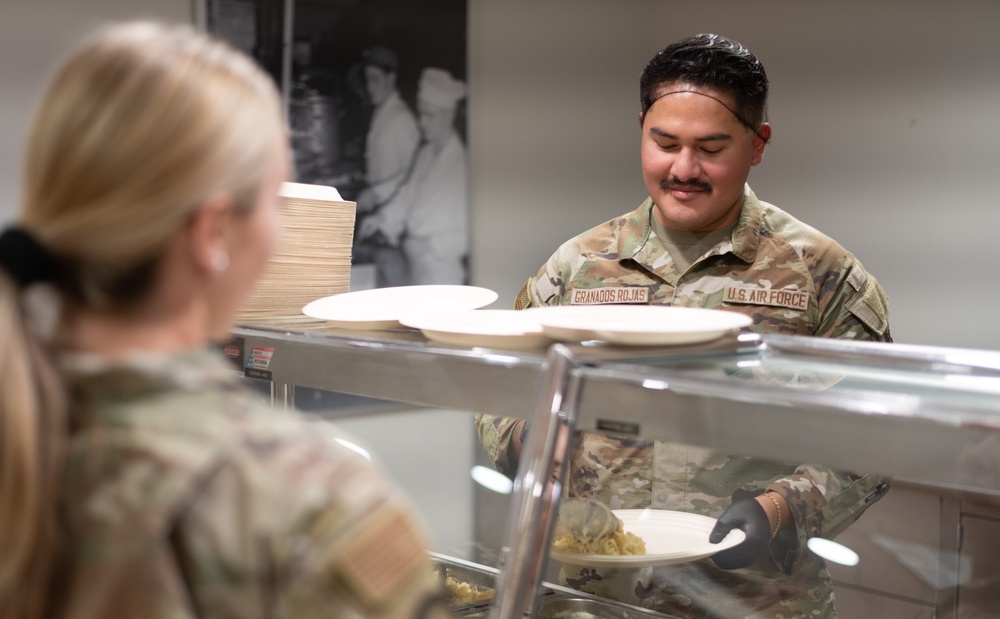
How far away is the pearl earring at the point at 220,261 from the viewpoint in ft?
2.50

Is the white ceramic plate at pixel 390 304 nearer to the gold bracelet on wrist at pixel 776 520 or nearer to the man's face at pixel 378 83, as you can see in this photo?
the gold bracelet on wrist at pixel 776 520

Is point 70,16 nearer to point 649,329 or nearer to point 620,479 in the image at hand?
point 620,479

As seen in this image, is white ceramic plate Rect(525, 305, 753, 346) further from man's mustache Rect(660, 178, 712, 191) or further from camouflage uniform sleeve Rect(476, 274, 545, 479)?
man's mustache Rect(660, 178, 712, 191)

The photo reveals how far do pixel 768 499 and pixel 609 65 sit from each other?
3.26 metres

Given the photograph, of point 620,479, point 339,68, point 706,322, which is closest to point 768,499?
point 620,479

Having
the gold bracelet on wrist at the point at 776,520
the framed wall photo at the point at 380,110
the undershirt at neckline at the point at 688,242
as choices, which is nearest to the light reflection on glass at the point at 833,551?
the gold bracelet on wrist at the point at 776,520

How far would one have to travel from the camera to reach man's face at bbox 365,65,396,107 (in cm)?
366

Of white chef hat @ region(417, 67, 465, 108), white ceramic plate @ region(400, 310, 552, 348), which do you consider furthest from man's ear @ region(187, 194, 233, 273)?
white chef hat @ region(417, 67, 465, 108)

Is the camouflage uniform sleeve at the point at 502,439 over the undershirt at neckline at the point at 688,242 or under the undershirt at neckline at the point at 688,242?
under

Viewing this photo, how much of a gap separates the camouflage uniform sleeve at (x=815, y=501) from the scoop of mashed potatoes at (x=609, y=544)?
0.95ft

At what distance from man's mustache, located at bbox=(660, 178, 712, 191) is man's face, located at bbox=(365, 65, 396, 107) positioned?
1802mm

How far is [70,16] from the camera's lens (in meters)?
3.02

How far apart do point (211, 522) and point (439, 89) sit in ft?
10.9

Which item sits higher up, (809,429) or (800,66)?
(800,66)
